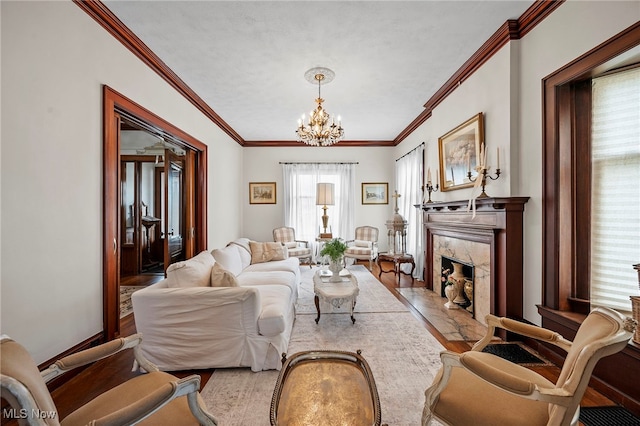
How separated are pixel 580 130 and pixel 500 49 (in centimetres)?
116

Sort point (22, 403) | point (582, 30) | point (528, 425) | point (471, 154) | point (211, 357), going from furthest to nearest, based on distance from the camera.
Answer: point (471, 154), point (211, 357), point (582, 30), point (528, 425), point (22, 403)

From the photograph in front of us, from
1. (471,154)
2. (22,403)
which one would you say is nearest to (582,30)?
(471,154)

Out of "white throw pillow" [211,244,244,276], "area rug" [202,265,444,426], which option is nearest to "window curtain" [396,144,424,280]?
"area rug" [202,265,444,426]

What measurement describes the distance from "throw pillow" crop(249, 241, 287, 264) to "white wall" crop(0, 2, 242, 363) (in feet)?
7.69

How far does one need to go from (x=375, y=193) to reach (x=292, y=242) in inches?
95.0

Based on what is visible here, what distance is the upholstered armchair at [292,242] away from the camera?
20.7ft

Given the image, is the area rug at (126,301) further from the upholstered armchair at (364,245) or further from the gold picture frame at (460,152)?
the gold picture frame at (460,152)

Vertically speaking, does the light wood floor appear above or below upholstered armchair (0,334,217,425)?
below

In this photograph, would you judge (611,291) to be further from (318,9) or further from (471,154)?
(318,9)

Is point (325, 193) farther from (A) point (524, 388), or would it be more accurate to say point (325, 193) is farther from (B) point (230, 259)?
(A) point (524, 388)

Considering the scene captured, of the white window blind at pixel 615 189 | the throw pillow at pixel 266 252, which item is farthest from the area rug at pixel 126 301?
the white window blind at pixel 615 189

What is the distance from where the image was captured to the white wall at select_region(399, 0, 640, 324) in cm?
217

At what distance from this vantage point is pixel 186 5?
95.6 inches

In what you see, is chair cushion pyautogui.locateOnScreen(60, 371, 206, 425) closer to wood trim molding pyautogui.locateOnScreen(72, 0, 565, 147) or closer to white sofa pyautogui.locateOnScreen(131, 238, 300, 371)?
white sofa pyautogui.locateOnScreen(131, 238, 300, 371)
